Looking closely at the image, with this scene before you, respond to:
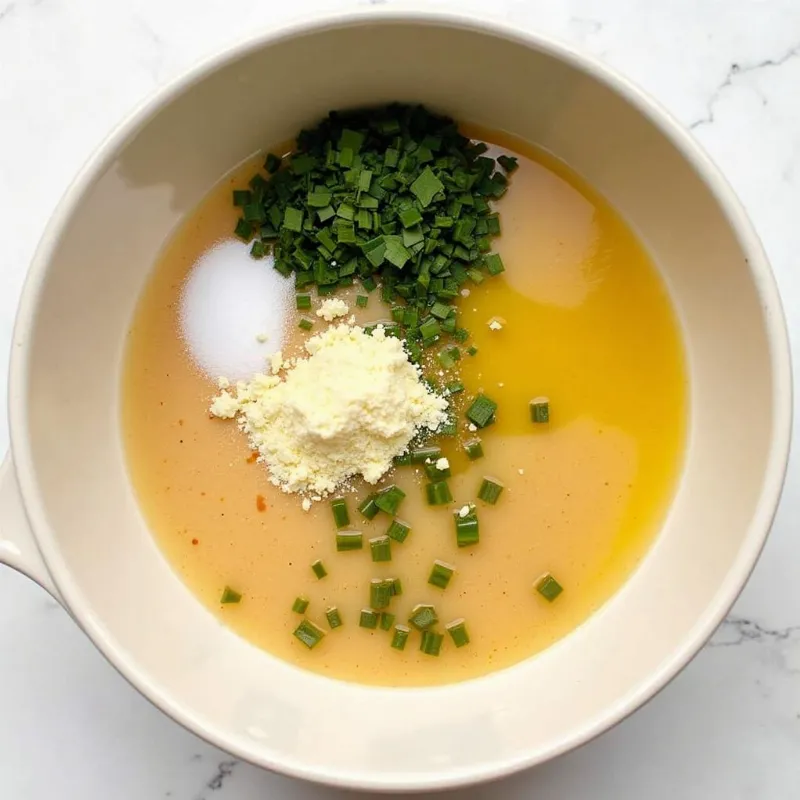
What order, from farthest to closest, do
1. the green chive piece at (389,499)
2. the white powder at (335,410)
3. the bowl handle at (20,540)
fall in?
1. the green chive piece at (389,499)
2. the white powder at (335,410)
3. the bowl handle at (20,540)

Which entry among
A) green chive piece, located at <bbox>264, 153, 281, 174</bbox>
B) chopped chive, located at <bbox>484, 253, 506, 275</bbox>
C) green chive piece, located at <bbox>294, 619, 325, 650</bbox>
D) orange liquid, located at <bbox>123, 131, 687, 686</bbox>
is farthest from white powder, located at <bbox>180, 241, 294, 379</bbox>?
green chive piece, located at <bbox>294, 619, 325, 650</bbox>

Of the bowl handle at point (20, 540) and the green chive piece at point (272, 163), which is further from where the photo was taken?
the green chive piece at point (272, 163)

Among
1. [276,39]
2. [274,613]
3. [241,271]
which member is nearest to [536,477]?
[274,613]

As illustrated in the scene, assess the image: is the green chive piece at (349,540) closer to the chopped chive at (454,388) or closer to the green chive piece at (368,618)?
the green chive piece at (368,618)

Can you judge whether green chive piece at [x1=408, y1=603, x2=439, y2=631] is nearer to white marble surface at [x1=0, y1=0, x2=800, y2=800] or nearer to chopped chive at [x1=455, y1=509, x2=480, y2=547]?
chopped chive at [x1=455, y1=509, x2=480, y2=547]

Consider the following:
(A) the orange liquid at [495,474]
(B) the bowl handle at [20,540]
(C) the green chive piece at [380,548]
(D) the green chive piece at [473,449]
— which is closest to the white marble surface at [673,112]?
(A) the orange liquid at [495,474]

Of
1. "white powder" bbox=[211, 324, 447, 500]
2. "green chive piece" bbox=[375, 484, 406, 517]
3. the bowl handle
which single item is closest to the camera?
the bowl handle
